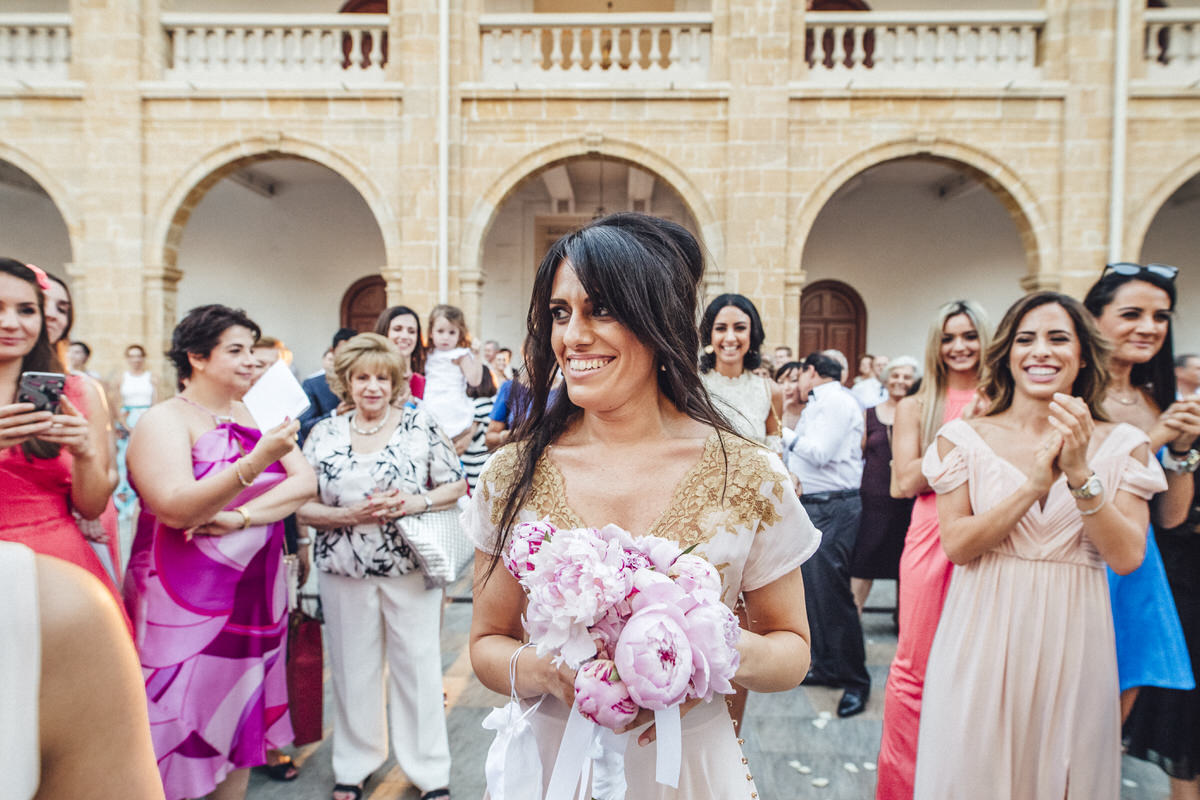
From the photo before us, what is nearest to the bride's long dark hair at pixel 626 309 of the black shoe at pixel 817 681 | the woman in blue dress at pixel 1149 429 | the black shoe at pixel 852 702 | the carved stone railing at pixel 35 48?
the woman in blue dress at pixel 1149 429

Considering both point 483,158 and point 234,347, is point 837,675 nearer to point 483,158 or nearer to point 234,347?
point 234,347

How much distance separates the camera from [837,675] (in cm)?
404

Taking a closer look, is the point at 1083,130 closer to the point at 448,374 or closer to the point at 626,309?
the point at 448,374

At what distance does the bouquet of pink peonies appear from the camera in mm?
1022

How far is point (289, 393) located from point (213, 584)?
2.62 ft

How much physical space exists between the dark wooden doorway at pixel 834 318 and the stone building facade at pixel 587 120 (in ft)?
13.2

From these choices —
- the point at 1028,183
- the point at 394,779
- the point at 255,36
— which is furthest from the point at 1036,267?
the point at 255,36

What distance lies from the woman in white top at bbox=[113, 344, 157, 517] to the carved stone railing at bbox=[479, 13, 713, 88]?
611 centimetres

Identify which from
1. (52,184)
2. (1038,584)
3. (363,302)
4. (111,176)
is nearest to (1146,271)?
(1038,584)

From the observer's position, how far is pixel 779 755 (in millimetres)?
3406

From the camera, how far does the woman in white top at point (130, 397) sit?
8.77 meters

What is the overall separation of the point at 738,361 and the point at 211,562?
2.63 metres

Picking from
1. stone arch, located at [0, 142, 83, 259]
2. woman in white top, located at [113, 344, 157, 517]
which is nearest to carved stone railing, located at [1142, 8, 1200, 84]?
woman in white top, located at [113, 344, 157, 517]

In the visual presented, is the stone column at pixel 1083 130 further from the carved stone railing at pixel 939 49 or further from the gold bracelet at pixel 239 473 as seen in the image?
the gold bracelet at pixel 239 473
